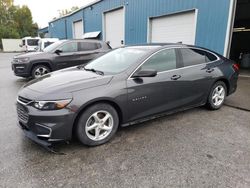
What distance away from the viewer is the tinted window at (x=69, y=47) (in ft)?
28.0

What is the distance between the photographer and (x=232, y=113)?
480 cm

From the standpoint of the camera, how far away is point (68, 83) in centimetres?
328

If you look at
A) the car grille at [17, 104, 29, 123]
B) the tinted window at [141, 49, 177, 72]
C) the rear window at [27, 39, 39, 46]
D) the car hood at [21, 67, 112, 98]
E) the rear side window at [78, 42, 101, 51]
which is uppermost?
the rear window at [27, 39, 39, 46]

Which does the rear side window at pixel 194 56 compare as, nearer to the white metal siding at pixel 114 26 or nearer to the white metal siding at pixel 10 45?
the white metal siding at pixel 114 26

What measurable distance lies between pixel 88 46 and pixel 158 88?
5.92 m

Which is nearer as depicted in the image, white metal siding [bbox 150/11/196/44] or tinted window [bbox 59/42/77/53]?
tinted window [bbox 59/42/77/53]

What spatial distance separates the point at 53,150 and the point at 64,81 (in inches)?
41.3

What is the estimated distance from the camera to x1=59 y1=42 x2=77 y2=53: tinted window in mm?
8523

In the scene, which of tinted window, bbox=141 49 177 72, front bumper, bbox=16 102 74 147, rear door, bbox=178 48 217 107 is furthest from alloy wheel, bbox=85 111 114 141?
rear door, bbox=178 48 217 107

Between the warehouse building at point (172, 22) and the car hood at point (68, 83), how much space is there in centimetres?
622

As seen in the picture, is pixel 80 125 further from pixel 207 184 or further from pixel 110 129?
pixel 207 184

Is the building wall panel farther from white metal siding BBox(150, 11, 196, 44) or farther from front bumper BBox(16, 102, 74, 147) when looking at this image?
front bumper BBox(16, 102, 74, 147)

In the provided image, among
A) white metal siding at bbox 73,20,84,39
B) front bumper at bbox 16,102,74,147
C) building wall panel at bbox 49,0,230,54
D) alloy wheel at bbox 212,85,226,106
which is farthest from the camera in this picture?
white metal siding at bbox 73,20,84,39

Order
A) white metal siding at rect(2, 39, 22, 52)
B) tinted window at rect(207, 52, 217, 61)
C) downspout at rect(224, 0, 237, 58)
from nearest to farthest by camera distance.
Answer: tinted window at rect(207, 52, 217, 61)
downspout at rect(224, 0, 237, 58)
white metal siding at rect(2, 39, 22, 52)
